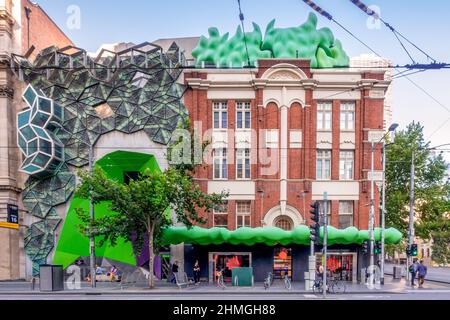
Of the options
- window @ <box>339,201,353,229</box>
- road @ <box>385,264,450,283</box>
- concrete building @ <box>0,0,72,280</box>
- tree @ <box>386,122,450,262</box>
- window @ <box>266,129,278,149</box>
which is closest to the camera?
concrete building @ <box>0,0,72,280</box>

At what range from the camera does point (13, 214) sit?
2272cm

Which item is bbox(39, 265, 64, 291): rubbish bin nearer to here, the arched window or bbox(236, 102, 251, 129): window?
the arched window

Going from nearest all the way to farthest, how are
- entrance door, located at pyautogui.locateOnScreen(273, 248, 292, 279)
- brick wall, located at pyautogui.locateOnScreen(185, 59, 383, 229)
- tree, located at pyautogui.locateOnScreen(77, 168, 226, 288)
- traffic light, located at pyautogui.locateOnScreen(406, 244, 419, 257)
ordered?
tree, located at pyautogui.locateOnScreen(77, 168, 226, 288)
traffic light, located at pyautogui.locateOnScreen(406, 244, 419, 257)
entrance door, located at pyautogui.locateOnScreen(273, 248, 292, 279)
brick wall, located at pyautogui.locateOnScreen(185, 59, 383, 229)

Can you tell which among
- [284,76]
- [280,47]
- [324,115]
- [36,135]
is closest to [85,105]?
[36,135]

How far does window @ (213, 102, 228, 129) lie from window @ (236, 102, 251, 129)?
0.87 meters

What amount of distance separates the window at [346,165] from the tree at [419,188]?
40.2 ft

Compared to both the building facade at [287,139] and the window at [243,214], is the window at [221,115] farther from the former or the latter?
the window at [243,214]

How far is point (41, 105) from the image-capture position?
909 inches

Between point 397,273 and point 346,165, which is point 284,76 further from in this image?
point 397,273

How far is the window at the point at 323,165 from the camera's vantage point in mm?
23837

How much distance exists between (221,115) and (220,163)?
11.5 feet

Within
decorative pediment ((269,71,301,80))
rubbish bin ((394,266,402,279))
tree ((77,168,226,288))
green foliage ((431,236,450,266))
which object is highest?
decorative pediment ((269,71,301,80))

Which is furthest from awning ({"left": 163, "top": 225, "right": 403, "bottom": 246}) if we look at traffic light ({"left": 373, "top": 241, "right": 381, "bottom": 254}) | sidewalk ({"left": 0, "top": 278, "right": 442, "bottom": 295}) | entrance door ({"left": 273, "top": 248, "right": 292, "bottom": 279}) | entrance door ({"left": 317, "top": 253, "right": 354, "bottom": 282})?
sidewalk ({"left": 0, "top": 278, "right": 442, "bottom": 295})

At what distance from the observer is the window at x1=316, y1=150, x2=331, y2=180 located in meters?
23.8
